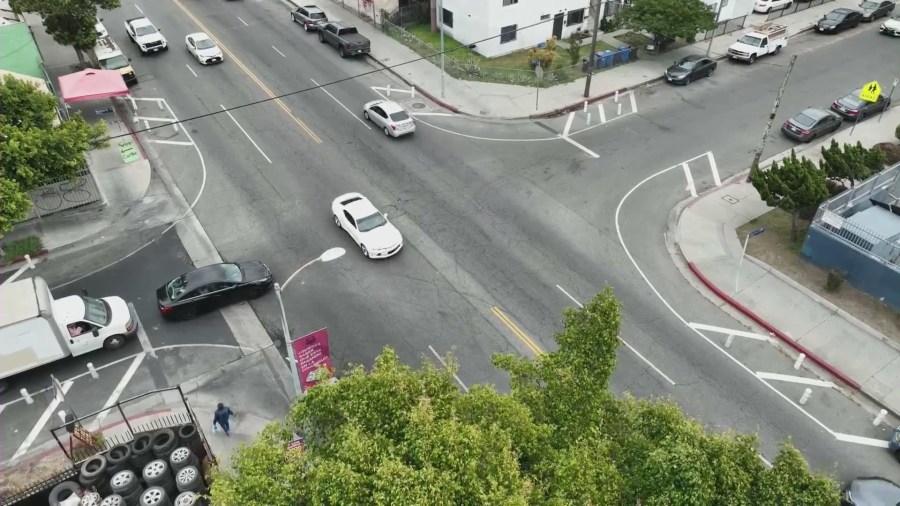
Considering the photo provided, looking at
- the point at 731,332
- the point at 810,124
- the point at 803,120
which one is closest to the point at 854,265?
the point at 731,332

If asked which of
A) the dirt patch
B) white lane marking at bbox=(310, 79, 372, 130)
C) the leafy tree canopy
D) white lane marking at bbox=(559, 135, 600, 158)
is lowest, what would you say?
the dirt patch

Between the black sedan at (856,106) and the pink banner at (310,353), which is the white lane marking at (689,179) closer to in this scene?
the black sedan at (856,106)

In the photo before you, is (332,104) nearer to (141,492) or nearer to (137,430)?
(137,430)

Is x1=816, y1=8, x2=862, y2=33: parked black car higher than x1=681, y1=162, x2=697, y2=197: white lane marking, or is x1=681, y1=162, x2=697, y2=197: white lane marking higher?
x1=816, y1=8, x2=862, y2=33: parked black car

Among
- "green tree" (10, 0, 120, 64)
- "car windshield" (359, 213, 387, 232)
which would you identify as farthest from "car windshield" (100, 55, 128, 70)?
"car windshield" (359, 213, 387, 232)

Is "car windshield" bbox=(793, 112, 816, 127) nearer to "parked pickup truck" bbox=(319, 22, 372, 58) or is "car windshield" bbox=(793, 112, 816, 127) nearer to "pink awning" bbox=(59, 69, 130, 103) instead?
"parked pickup truck" bbox=(319, 22, 372, 58)

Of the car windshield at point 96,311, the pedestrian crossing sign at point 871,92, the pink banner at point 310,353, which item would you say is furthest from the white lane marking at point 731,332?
the car windshield at point 96,311

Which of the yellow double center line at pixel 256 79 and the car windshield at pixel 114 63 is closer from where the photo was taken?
the yellow double center line at pixel 256 79

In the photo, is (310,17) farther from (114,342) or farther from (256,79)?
(114,342)

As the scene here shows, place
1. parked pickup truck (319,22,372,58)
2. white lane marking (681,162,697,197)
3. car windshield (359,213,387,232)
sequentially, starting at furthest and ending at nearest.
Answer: parked pickup truck (319,22,372,58) < white lane marking (681,162,697,197) < car windshield (359,213,387,232)
